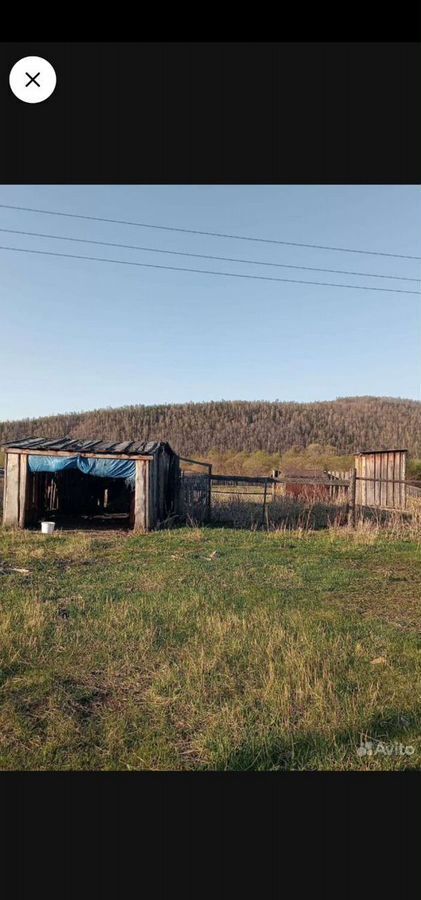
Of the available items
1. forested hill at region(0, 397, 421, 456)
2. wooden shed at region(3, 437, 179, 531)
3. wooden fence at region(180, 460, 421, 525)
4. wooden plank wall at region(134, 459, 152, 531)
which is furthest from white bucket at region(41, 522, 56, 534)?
forested hill at region(0, 397, 421, 456)

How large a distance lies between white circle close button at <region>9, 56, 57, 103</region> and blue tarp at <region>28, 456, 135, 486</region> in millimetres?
13424

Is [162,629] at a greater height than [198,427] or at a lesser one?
lesser

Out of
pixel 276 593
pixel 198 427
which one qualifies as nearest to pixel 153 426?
pixel 198 427

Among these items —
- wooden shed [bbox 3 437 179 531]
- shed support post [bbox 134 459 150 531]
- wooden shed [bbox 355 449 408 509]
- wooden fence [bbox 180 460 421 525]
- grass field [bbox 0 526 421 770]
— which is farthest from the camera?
wooden shed [bbox 355 449 408 509]

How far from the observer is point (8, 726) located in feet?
12.2

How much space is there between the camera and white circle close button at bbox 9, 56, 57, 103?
6.04ft

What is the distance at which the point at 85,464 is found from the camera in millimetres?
15133

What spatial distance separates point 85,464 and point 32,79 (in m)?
13.8

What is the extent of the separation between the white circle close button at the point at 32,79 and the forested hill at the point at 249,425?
188 feet

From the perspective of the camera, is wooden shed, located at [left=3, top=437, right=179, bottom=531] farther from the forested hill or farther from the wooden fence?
the forested hill

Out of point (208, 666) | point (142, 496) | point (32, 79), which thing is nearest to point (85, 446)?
point (142, 496)
